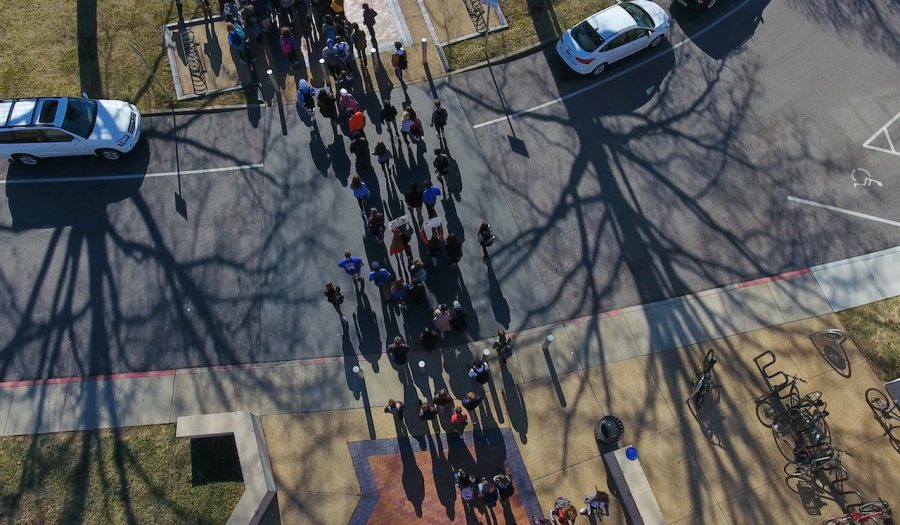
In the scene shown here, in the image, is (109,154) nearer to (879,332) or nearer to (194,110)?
(194,110)

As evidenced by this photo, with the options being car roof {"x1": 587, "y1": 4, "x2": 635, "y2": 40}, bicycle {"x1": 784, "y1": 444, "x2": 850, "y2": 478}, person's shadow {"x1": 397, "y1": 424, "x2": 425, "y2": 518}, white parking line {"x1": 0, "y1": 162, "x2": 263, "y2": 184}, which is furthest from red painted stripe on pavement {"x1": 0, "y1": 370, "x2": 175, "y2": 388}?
car roof {"x1": 587, "y1": 4, "x2": 635, "y2": 40}

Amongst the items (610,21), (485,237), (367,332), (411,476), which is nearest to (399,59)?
(485,237)

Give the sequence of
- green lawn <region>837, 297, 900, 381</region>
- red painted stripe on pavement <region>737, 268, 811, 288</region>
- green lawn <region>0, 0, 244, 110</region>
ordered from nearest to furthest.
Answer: green lawn <region>837, 297, 900, 381</region> → red painted stripe on pavement <region>737, 268, 811, 288</region> → green lawn <region>0, 0, 244, 110</region>

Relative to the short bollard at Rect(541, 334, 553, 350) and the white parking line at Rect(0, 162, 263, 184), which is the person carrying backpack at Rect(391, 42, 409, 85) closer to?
the white parking line at Rect(0, 162, 263, 184)

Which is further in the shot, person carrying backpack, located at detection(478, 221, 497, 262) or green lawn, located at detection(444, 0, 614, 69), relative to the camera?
green lawn, located at detection(444, 0, 614, 69)

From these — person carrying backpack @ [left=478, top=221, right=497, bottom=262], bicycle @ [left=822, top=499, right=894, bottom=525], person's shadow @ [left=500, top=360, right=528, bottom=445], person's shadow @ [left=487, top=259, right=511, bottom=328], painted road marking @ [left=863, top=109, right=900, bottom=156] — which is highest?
painted road marking @ [left=863, top=109, right=900, bottom=156]

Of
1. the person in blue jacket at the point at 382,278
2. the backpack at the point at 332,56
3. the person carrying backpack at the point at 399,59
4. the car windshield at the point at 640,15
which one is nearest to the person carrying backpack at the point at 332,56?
the backpack at the point at 332,56
